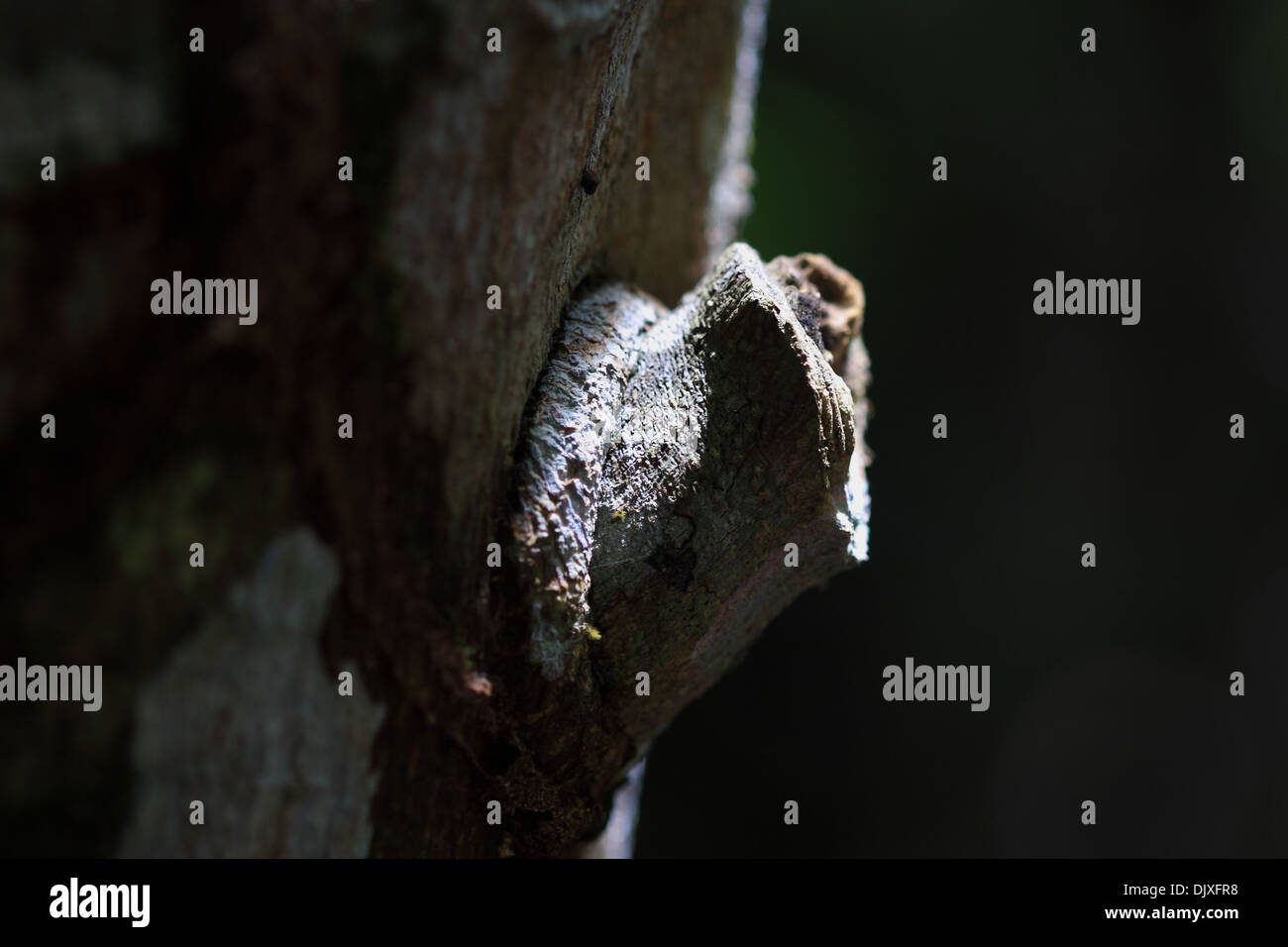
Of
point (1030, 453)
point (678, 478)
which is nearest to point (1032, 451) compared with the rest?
point (1030, 453)

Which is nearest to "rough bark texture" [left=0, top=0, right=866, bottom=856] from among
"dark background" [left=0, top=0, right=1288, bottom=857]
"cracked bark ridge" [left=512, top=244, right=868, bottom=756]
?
"cracked bark ridge" [left=512, top=244, right=868, bottom=756]

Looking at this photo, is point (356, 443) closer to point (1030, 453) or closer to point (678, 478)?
point (678, 478)

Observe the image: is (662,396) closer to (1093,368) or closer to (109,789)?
(109,789)

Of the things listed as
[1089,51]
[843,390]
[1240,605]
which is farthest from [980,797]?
[843,390]

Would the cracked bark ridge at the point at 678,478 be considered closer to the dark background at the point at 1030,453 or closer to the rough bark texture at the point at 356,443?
the rough bark texture at the point at 356,443

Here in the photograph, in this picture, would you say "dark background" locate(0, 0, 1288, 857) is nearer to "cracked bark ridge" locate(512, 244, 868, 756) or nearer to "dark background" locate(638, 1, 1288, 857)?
"dark background" locate(638, 1, 1288, 857)

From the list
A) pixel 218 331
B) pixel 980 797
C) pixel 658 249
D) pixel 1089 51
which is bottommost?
pixel 980 797

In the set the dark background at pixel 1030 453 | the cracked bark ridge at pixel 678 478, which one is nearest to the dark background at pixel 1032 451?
the dark background at pixel 1030 453
